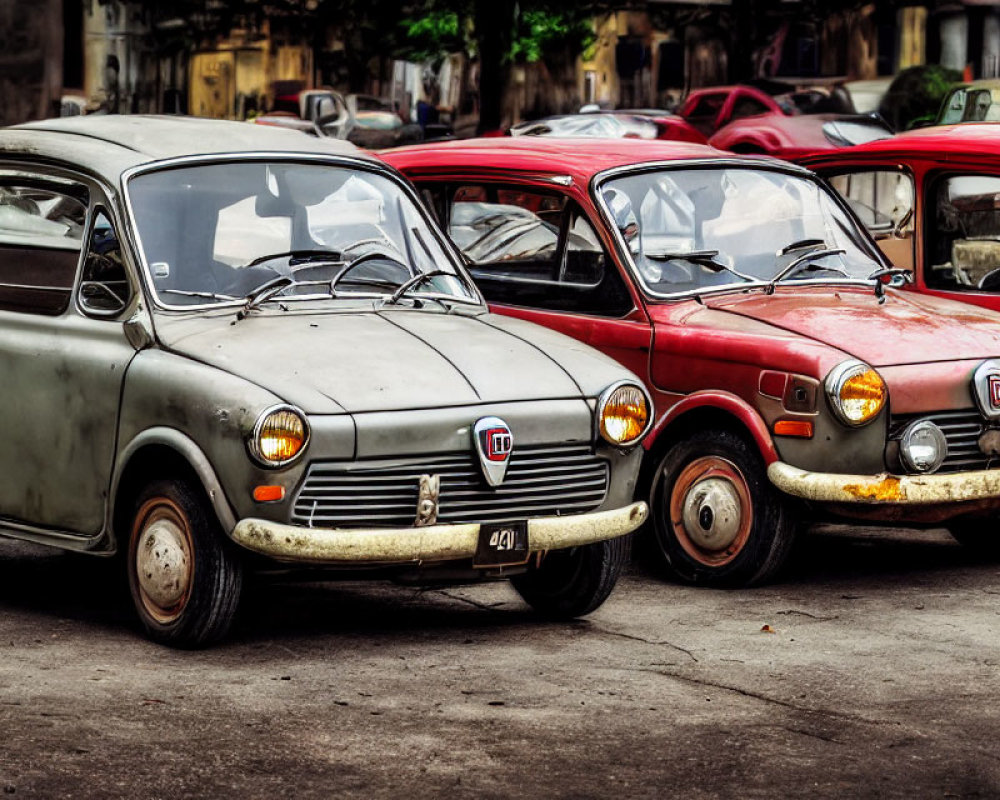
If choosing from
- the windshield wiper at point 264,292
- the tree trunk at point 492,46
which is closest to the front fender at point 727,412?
the windshield wiper at point 264,292

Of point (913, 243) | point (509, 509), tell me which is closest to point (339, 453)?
point (509, 509)

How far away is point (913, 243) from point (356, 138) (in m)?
29.7

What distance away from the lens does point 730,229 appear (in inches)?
361

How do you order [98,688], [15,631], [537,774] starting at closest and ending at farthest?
[537,774]
[98,688]
[15,631]

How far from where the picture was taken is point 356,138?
39.0 metres

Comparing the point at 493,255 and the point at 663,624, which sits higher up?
the point at 493,255

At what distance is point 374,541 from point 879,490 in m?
2.29

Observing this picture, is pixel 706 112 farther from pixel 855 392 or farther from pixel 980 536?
pixel 855 392

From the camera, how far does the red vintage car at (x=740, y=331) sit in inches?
315

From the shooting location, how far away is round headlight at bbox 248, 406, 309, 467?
650 centimetres

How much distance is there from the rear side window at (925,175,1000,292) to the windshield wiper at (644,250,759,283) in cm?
125

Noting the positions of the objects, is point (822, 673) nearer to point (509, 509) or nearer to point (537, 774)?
point (509, 509)

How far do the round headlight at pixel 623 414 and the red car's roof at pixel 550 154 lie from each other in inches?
80.0

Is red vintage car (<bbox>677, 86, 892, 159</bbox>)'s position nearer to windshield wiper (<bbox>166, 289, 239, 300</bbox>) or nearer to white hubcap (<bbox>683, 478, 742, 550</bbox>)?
white hubcap (<bbox>683, 478, 742, 550</bbox>)
